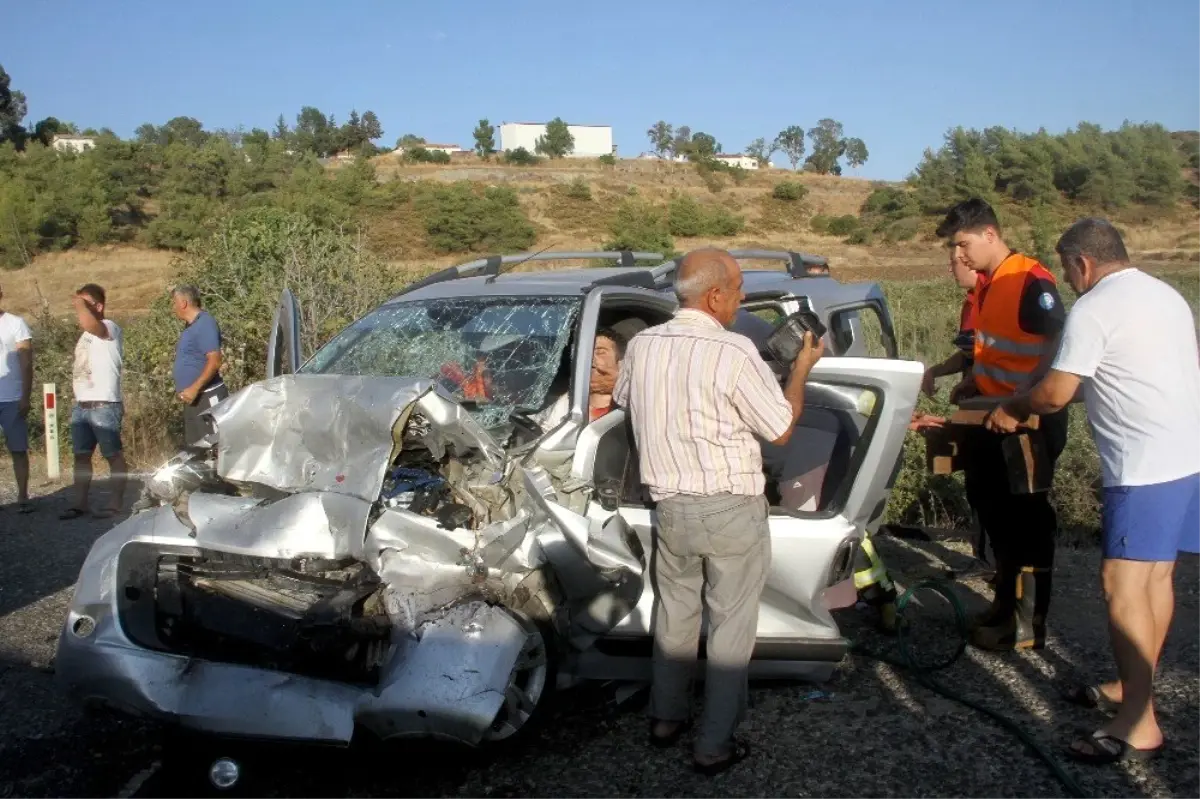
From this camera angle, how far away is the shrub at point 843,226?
49809 millimetres

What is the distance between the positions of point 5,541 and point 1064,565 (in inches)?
292

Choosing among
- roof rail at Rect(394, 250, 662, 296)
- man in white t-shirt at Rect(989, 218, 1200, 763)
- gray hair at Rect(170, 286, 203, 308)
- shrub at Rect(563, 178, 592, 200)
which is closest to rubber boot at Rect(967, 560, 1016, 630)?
man in white t-shirt at Rect(989, 218, 1200, 763)

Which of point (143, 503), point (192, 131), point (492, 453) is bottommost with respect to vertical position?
point (143, 503)

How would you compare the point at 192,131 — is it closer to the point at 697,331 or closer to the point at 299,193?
the point at 299,193

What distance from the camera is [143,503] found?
395 centimetres

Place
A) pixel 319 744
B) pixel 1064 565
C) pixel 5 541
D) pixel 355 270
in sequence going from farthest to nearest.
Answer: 1. pixel 355 270
2. pixel 5 541
3. pixel 1064 565
4. pixel 319 744

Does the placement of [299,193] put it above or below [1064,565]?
above

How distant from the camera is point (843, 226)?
50.9m

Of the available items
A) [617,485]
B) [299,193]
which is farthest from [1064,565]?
[299,193]

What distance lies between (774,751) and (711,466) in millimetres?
1145

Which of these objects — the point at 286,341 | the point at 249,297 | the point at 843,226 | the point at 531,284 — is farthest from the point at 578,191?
the point at 286,341

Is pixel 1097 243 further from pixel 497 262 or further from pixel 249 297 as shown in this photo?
pixel 249 297

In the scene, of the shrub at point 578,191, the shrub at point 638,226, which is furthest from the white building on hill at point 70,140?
the shrub at point 638,226

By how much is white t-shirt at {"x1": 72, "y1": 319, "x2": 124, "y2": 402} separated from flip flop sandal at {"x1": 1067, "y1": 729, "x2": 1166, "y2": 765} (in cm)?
722
